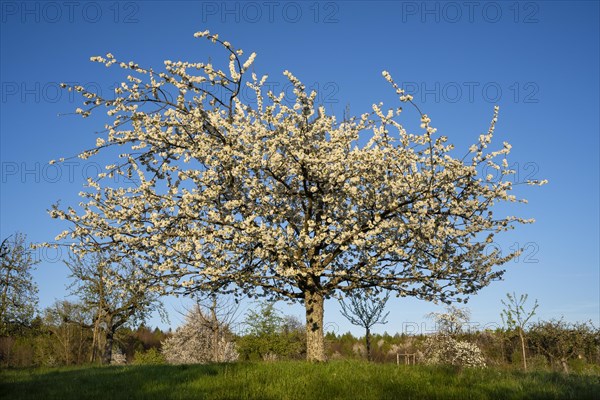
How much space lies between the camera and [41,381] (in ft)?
51.8

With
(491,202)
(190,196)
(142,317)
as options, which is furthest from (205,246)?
(142,317)

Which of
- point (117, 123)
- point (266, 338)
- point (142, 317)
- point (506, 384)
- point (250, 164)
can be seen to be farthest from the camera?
point (266, 338)

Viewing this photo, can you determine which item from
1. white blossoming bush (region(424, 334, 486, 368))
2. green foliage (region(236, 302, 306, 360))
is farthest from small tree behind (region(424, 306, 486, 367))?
green foliage (region(236, 302, 306, 360))

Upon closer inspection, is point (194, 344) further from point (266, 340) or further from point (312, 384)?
point (312, 384)

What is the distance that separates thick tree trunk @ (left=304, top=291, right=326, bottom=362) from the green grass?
1050mm

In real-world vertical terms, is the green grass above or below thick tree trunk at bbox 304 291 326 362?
below

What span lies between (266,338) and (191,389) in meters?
39.6

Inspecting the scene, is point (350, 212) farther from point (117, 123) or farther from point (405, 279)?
point (117, 123)

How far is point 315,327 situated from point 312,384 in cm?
387

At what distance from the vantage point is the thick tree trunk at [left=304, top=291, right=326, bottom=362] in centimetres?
1616

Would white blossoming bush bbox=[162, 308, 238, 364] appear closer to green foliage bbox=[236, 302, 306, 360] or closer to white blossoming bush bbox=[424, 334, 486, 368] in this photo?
green foliage bbox=[236, 302, 306, 360]

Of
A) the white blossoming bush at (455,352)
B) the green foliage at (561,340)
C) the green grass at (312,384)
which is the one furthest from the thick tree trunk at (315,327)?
the green foliage at (561,340)

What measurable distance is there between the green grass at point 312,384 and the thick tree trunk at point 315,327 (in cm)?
105

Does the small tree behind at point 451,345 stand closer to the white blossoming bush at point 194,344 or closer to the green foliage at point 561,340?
the green foliage at point 561,340
